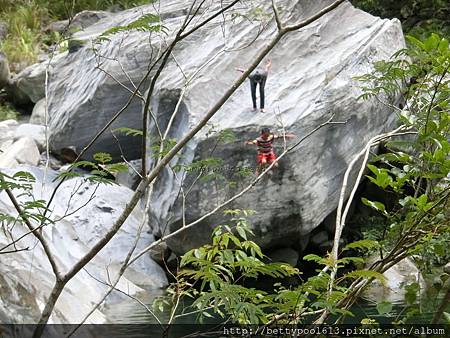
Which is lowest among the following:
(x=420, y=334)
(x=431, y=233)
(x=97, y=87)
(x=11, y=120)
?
(x=11, y=120)

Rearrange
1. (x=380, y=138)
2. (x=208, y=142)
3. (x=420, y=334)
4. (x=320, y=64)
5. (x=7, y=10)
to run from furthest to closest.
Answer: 1. (x=7, y=10)
2. (x=320, y=64)
3. (x=208, y=142)
4. (x=380, y=138)
5. (x=420, y=334)

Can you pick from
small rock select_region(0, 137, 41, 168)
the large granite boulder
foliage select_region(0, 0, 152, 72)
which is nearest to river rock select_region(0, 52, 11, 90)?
foliage select_region(0, 0, 152, 72)

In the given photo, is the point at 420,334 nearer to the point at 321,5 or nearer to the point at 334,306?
the point at 334,306

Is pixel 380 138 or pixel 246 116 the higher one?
pixel 380 138

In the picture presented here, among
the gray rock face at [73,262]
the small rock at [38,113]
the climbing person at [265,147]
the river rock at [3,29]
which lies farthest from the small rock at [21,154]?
the river rock at [3,29]

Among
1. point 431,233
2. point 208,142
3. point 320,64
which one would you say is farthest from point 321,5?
point 431,233

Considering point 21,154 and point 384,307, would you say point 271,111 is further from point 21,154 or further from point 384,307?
point 384,307

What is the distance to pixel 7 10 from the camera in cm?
1284

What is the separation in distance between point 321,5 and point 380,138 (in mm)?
6393

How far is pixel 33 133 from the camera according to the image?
8.91 metres

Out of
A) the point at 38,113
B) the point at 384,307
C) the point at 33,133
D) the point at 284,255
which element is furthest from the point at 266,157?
the point at 38,113

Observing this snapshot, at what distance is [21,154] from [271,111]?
3.39m

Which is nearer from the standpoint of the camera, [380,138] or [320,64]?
[380,138]

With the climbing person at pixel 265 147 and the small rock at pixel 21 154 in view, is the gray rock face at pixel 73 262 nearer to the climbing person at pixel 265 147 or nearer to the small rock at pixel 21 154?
the small rock at pixel 21 154
